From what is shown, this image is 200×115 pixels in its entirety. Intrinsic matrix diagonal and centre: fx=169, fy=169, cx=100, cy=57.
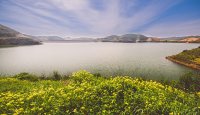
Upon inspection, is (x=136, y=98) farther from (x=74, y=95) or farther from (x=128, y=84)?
(x=74, y=95)

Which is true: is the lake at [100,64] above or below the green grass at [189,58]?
below

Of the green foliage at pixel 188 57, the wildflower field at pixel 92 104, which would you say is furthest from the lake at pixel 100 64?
the wildflower field at pixel 92 104

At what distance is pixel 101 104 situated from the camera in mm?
6301

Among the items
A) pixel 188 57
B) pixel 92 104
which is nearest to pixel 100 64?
pixel 188 57

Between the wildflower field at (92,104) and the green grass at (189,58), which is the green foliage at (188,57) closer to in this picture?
the green grass at (189,58)

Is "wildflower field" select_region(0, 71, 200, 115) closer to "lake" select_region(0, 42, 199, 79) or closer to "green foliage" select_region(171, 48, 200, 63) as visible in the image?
"lake" select_region(0, 42, 199, 79)

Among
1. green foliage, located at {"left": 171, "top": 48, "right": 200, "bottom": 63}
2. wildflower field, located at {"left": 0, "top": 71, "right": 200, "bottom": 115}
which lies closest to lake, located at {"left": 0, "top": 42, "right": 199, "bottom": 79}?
green foliage, located at {"left": 171, "top": 48, "right": 200, "bottom": 63}

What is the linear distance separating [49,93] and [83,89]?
1.33 meters

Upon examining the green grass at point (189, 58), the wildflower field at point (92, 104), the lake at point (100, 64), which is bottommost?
the lake at point (100, 64)

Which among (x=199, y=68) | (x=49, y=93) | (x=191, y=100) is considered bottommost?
(x=199, y=68)

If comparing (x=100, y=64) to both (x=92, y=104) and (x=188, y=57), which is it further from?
(x=92, y=104)

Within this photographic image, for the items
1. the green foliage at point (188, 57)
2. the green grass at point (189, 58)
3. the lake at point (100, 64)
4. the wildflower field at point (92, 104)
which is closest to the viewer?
the wildflower field at point (92, 104)

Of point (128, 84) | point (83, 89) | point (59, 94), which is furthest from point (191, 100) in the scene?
point (59, 94)

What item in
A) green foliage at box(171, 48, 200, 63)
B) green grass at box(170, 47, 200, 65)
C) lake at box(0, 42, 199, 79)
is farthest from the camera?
green foliage at box(171, 48, 200, 63)
